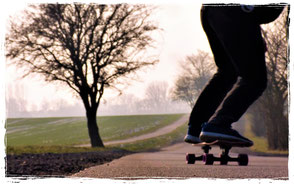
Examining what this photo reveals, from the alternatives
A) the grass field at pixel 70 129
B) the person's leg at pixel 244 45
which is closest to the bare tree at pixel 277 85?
the person's leg at pixel 244 45

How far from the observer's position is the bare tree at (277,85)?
1941 cm

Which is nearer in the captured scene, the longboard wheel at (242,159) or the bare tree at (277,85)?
the longboard wheel at (242,159)

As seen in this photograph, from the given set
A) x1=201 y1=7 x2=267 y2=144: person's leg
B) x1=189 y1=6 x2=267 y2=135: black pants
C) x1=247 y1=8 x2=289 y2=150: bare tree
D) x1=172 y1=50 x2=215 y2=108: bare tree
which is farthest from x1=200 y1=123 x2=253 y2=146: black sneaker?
x1=172 y1=50 x2=215 y2=108: bare tree

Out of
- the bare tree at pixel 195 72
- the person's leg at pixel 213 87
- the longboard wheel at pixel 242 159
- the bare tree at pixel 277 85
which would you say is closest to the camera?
the person's leg at pixel 213 87

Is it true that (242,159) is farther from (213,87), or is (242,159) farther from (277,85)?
(277,85)

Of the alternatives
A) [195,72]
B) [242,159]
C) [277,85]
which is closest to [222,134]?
[242,159]

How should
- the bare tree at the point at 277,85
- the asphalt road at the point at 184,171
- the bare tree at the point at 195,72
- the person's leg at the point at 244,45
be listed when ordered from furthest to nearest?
1. the bare tree at the point at 195,72
2. the bare tree at the point at 277,85
3. the asphalt road at the point at 184,171
4. the person's leg at the point at 244,45

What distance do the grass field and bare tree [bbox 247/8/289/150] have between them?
30.7m

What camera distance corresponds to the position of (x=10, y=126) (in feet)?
Answer: 234

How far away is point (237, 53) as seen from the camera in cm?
225

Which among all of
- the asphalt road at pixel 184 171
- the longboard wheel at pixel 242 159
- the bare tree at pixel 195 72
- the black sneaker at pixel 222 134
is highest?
the bare tree at pixel 195 72

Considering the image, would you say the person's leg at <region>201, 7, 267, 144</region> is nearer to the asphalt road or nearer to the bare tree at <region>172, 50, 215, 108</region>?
the asphalt road

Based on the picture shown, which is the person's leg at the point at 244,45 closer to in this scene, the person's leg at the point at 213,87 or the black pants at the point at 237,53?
the black pants at the point at 237,53

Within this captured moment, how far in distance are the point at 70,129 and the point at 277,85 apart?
4957cm
